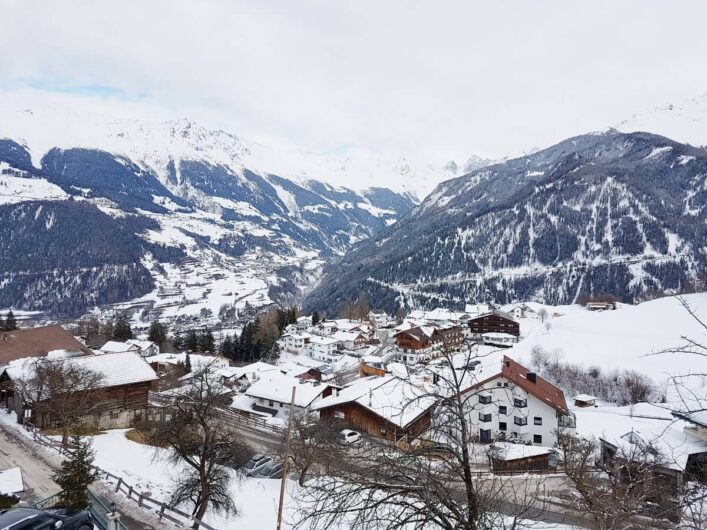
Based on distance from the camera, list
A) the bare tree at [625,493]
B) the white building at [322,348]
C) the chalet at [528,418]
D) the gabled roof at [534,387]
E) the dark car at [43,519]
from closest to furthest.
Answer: the bare tree at [625,493], the dark car at [43,519], the chalet at [528,418], the gabled roof at [534,387], the white building at [322,348]

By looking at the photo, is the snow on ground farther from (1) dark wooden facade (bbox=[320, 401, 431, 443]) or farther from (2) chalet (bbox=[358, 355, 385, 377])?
→ (1) dark wooden facade (bbox=[320, 401, 431, 443])

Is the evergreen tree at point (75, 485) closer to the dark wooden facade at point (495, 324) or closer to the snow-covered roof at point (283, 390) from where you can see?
the snow-covered roof at point (283, 390)

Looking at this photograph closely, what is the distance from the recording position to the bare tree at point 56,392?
30.0m

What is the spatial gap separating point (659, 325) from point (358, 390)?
233 ft

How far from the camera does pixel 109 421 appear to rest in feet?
116

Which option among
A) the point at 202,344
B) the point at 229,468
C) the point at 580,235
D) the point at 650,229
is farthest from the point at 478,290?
the point at 229,468

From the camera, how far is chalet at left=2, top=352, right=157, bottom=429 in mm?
33281

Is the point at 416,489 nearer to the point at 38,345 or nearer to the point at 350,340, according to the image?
the point at 38,345

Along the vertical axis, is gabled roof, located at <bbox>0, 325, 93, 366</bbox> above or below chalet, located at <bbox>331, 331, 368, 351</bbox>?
above

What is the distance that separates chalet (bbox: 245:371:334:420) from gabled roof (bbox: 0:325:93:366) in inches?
706

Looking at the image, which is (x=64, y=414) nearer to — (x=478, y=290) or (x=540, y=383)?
(x=540, y=383)

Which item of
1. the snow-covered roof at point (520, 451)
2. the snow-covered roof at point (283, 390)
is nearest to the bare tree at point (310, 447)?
the snow-covered roof at point (520, 451)

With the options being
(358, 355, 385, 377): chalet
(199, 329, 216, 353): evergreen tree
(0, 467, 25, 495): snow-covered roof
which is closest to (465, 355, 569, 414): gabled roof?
(358, 355, 385, 377): chalet

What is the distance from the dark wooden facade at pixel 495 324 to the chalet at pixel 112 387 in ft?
274
